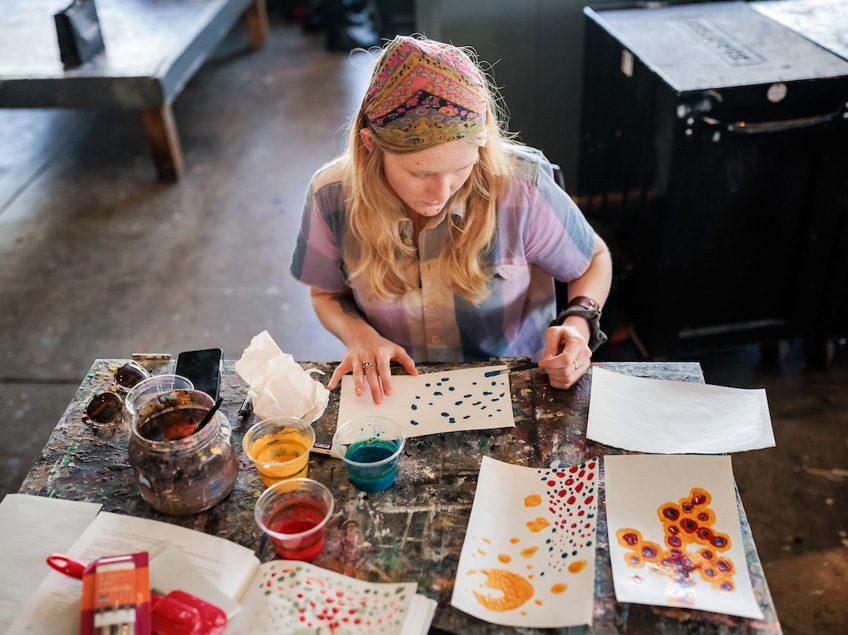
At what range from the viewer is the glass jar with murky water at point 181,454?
1192mm

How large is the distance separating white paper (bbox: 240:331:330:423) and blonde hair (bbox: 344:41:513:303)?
0.31 metres

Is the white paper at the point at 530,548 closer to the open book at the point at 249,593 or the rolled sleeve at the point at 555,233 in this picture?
the open book at the point at 249,593

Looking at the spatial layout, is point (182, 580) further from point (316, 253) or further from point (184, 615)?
point (316, 253)

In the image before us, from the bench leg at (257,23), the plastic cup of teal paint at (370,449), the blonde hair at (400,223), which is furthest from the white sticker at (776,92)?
the bench leg at (257,23)

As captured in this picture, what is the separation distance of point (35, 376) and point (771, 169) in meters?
2.60

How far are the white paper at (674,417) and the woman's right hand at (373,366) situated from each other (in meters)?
0.37

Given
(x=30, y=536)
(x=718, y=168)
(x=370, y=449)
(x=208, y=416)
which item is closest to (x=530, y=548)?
(x=370, y=449)

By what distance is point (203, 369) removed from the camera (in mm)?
1501

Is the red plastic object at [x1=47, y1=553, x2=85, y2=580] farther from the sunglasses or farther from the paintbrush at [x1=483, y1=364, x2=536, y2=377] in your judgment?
the paintbrush at [x1=483, y1=364, x2=536, y2=377]

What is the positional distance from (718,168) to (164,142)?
9.17 feet

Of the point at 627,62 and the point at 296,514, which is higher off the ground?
the point at 627,62

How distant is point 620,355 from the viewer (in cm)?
266

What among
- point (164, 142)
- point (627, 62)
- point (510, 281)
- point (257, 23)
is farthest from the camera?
point (257, 23)

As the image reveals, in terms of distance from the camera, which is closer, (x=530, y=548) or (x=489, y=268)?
(x=530, y=548)
